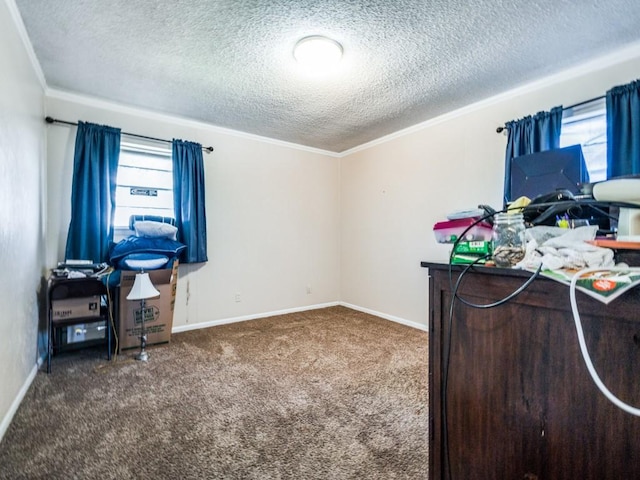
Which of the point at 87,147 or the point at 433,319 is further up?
the point at 87,147

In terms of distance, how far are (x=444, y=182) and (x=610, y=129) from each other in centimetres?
139

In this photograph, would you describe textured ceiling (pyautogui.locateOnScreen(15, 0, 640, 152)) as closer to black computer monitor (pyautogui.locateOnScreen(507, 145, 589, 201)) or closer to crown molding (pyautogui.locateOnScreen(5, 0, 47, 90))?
crown molding (pyautogui.locateOnScreen(5, 0, 47, 90))

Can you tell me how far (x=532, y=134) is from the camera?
262 centimetres

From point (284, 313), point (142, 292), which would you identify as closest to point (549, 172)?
point (142, 292)

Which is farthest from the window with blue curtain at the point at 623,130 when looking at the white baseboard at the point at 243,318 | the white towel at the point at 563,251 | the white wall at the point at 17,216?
the white wall at the point at 17,216

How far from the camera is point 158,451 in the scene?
154 cm

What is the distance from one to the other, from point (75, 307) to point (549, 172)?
142 inches

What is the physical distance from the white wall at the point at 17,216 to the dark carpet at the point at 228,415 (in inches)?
9.9

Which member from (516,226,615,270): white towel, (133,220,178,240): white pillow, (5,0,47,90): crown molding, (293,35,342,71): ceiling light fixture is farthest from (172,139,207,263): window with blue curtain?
(516,226,615,270): white towel

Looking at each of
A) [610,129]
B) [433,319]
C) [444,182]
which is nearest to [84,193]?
[433,319]

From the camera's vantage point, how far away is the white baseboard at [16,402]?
1.67 meters

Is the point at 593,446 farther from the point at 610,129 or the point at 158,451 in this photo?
the point at 610,129

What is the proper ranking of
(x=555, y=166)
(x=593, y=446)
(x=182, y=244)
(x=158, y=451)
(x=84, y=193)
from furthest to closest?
(x=182, y=244) < (x=84, y=193) < (x=555, y=166) < (x=158, y=451) < (x=593, y=446)

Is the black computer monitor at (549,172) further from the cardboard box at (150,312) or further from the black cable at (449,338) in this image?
the cardboard box at (150,312)
